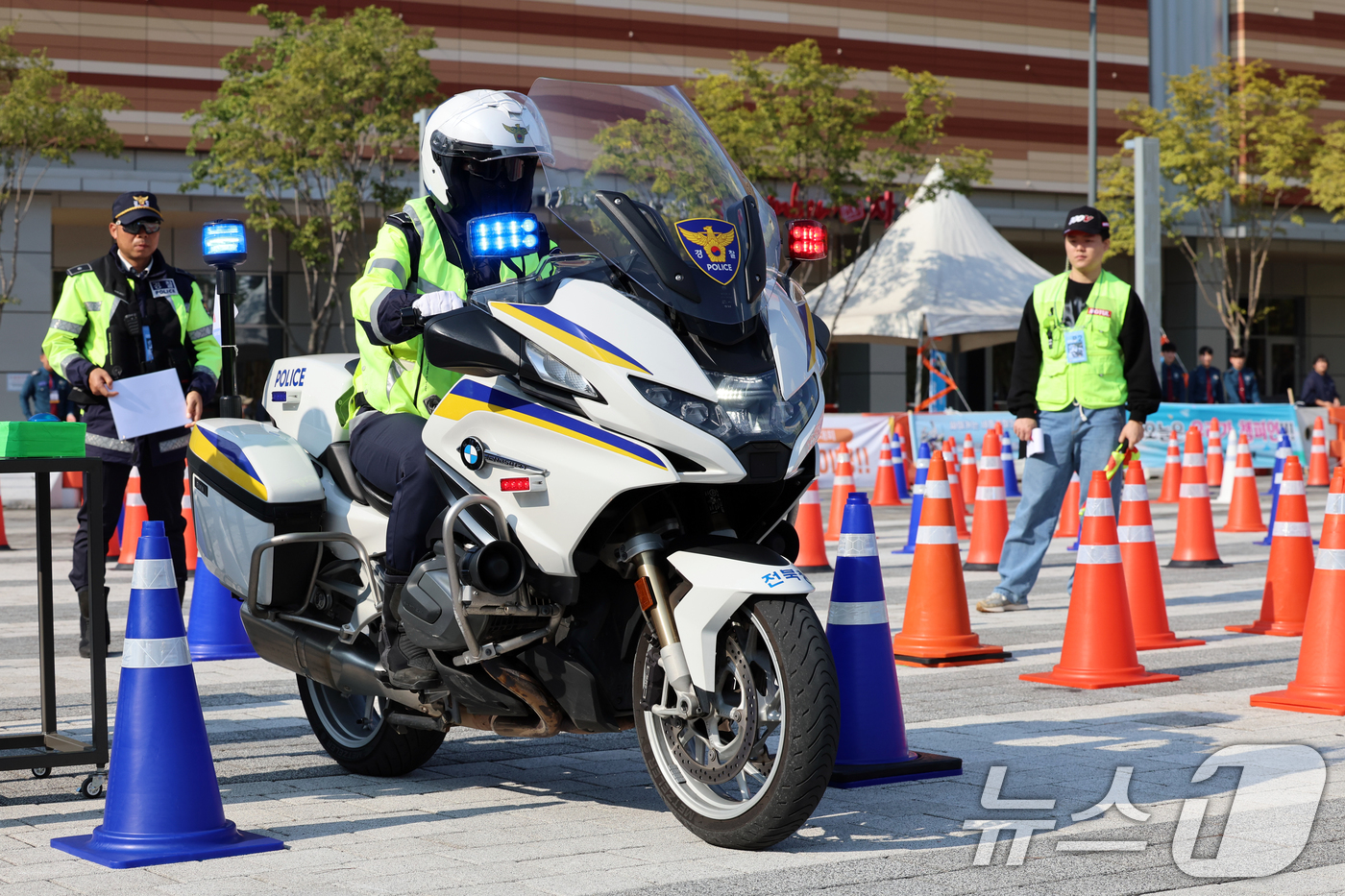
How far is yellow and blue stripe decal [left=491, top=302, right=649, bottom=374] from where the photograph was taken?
4082 millimetres

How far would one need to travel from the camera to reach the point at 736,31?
127 ft

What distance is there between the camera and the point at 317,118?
92.9 ft

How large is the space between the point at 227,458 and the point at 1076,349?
5.25 meters

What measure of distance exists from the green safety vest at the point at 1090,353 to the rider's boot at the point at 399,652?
17.3ft

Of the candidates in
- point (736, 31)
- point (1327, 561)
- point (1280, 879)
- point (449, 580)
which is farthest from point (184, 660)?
point (736, 31)

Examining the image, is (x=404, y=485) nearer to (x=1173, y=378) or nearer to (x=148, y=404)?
(x=148, y=404)

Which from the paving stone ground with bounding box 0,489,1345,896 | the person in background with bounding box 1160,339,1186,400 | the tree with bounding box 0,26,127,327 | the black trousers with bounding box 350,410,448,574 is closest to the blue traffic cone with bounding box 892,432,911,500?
the person in background with bounding box 1160,339,1186,400

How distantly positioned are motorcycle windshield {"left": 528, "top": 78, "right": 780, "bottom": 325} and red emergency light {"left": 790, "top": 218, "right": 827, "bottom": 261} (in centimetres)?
5

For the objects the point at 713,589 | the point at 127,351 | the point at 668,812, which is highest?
the point at 127,351

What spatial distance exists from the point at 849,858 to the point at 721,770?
0.40 m

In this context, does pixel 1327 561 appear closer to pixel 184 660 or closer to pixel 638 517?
pixel 638 517

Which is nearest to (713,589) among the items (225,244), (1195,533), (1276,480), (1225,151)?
(225,244)

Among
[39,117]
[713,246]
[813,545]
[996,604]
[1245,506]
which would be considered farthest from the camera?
[39,117]

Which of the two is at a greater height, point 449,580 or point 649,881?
point 449,580
